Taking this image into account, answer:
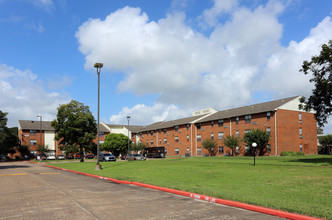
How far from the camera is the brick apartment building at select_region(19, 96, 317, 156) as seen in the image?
51.1 meters

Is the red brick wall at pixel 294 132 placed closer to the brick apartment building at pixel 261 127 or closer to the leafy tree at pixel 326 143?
the brick apartment building at pixel 261 127

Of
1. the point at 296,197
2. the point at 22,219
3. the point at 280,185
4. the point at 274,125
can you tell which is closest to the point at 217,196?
the point at 296,197

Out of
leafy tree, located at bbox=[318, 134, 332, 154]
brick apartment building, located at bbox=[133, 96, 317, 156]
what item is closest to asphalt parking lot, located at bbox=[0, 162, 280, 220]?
brick apartment building, located at bbox=[133, 96, 317, 156]

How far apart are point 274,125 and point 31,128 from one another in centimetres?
6770

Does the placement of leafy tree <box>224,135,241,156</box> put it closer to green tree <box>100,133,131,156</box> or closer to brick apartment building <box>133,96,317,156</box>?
brick apartment building <box>133,96,317,156</box>

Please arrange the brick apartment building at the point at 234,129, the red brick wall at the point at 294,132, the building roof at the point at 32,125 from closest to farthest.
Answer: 1. the red brick wall at the point at 294,132
2. the brick apartment building at the point at 234,129
3. the building roof at the point at 32,125

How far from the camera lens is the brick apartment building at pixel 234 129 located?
168ft

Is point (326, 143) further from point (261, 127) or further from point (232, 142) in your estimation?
point (232, 142)

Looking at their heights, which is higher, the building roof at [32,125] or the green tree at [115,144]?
the building roof at [32,125]

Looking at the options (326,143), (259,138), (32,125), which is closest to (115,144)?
(32,125)

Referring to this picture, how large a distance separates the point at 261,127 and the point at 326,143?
19.8 meters

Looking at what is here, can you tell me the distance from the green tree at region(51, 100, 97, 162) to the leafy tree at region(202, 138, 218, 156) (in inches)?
980

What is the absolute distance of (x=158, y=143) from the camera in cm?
8312

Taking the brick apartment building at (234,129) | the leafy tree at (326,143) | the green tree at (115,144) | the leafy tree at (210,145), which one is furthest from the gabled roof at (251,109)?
the green tree at (115,144)
